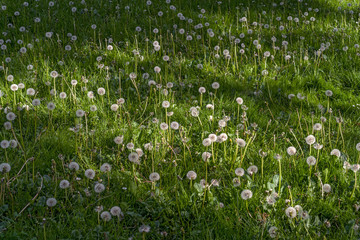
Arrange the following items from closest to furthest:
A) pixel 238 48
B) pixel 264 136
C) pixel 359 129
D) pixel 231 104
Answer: pixel 264 136 → pixel 359 129 → pixel 231 104 → pixel 238 48

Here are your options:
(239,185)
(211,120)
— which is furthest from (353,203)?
(211,120)

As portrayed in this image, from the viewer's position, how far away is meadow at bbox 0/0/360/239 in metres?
2.54

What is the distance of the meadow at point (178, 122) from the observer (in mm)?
2539

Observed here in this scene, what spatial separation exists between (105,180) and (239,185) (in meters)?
0.92

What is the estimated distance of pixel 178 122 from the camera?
360cm

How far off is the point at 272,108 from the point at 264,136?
687 millimetres

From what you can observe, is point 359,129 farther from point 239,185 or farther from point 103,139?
point 103,139

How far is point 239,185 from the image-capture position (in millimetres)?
2662

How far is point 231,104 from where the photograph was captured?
152 inches

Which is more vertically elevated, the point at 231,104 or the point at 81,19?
the point at 81,19

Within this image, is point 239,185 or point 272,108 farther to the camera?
point 272,108

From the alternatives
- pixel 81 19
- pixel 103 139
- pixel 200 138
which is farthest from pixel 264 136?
pixel 81 19

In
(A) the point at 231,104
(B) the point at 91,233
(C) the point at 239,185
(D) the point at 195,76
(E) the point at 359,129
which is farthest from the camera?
(D) the point at 195,76

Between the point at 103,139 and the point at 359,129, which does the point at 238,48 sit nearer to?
the point at 359,129
